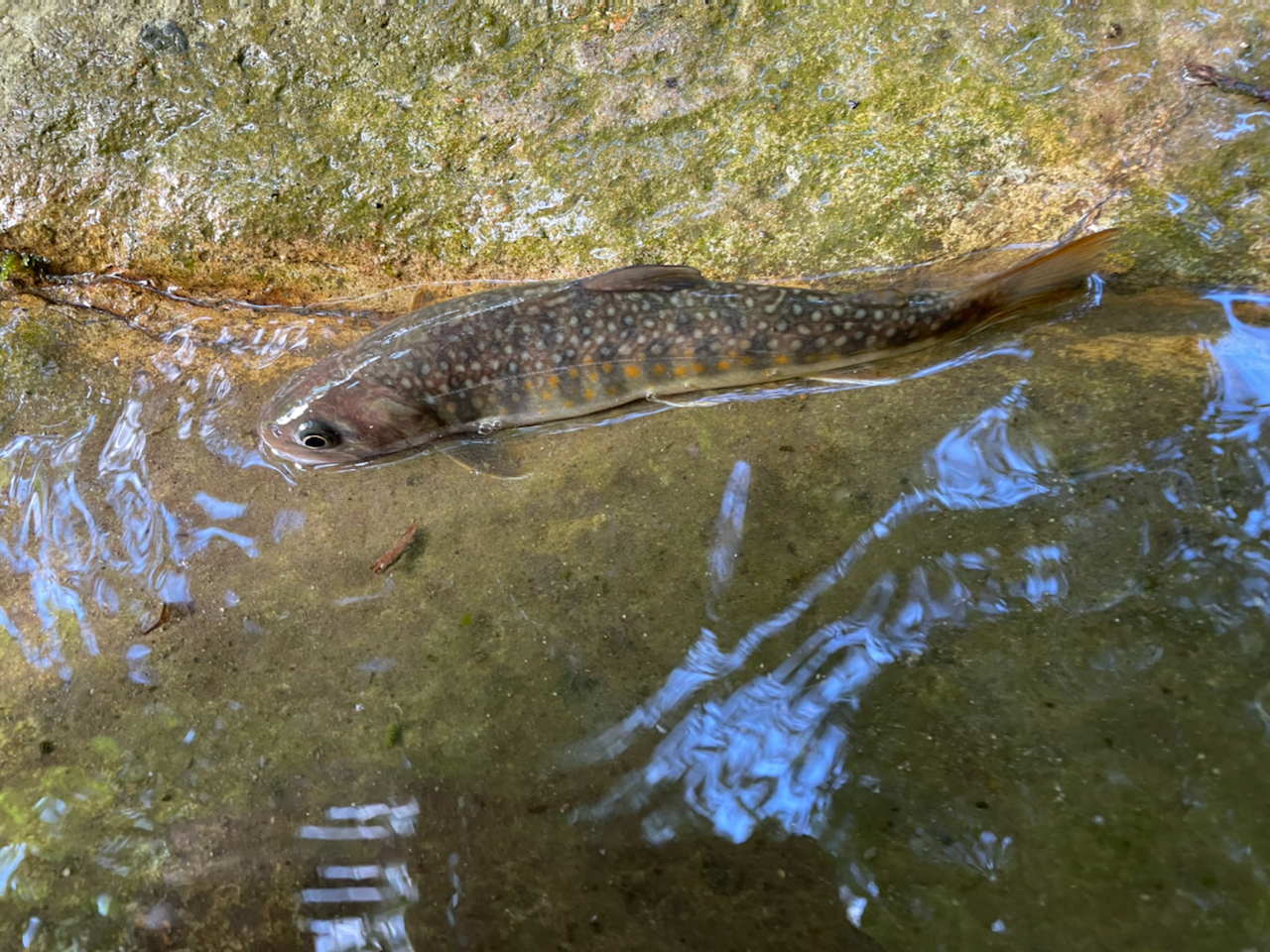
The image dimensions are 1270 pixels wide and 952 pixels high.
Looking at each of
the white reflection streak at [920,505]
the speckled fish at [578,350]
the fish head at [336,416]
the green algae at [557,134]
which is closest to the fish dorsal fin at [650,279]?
the speckled fish at [578,350]

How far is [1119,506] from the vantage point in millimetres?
2656

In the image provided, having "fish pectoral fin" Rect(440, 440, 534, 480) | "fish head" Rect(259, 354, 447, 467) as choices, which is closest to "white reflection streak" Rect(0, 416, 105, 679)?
"fish head" Rect(259, 354, 447, 467)

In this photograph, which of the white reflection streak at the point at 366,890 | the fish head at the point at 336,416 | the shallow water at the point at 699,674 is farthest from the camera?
the fish head at the point at 336,416

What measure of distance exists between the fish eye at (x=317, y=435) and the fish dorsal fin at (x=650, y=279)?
144cm

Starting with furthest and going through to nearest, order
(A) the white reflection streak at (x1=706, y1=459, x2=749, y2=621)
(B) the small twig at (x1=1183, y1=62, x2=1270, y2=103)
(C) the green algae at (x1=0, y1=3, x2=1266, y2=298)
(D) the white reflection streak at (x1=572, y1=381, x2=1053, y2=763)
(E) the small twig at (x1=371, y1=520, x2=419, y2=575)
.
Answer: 1. (C) the green algae at (x1=0, y1=3, x2=1266, y2=298)
2. (B) the small twig at (x1=1183, y1=62, x2=1270, y2=103)
3. (E) the small twig at (x1=371, y1=520, x2=419, y2=575)
4. (A) the white reflection streak at (x1=706, y1=459, x2=749, y2=621)
5. (D) the white reflection streak at (x1=572, y1=381, x2=1053, y2=763)

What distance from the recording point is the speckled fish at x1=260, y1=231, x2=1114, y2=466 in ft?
11.2

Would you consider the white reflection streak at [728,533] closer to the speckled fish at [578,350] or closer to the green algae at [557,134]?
the speckled fish at [578,350]

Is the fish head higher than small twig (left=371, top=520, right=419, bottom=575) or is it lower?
higher

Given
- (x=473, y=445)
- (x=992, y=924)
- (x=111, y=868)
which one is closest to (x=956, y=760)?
(x=992, y=924)

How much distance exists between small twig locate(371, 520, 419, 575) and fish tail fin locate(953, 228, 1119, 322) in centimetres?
267

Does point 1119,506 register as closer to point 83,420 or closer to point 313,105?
point 313,105

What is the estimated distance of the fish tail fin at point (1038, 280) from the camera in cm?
321

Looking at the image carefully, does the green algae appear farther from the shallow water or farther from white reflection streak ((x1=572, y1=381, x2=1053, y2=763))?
white reflection streak ((x1=572, y1=381, x2=1053, y2=763))

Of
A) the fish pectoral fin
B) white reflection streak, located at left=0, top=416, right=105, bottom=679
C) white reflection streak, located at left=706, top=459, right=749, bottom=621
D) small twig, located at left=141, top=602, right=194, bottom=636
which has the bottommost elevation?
white reflection streak, located at left=706, top=459, right=749, bottom=621
